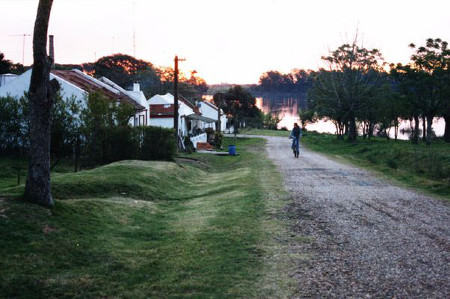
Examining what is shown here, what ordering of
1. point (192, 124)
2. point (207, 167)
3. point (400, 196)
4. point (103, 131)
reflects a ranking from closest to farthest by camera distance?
point (400, 196)
point (103, 131)
point (207, 167)
point (192, 124)

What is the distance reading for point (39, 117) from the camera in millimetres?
8883

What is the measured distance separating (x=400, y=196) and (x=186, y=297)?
9.23m

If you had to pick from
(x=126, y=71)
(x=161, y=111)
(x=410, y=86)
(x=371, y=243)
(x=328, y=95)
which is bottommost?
(x=371, y=243)

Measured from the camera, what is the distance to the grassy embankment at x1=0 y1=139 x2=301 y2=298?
6133 mm

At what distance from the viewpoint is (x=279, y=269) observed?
6.77 meters

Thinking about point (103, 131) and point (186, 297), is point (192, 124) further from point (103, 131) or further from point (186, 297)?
point (186, 297)

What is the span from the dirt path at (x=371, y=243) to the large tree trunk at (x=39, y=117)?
4619 mm

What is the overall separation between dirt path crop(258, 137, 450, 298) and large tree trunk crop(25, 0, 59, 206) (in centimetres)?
462

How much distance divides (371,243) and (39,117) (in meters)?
6.20

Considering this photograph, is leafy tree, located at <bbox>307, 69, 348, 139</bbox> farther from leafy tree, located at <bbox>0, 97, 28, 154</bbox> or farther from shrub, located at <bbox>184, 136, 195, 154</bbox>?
leafy tree, located at <bbox>0, 97, 28, 154</bbox>

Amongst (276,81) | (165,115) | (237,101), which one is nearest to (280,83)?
(276,81)

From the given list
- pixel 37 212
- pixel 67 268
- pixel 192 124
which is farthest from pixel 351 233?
pixel 192 124

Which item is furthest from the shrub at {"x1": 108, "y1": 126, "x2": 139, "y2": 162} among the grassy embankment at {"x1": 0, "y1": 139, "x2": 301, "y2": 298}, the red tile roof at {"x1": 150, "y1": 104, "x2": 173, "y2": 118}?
the red tile roof at {"x1": 150, "y1": 104, "x2": 173, "y2": 118}

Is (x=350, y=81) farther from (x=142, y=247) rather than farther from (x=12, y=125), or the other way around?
(x=142, y=247)
